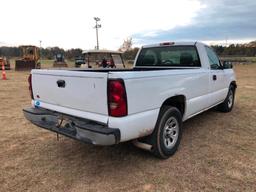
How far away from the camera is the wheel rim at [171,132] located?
12.6ft

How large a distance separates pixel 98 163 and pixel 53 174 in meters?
0.68

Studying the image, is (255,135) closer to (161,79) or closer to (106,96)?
(161,79)

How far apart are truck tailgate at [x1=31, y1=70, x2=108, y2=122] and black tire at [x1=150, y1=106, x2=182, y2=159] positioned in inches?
38.5

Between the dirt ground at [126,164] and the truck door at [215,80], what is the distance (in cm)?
75

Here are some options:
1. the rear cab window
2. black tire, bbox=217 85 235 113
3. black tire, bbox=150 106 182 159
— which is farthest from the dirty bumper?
black tire, bbox=217 85 235 113

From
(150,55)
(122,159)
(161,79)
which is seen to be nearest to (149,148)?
(122,159)

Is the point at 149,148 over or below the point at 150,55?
below

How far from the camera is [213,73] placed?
208 inches

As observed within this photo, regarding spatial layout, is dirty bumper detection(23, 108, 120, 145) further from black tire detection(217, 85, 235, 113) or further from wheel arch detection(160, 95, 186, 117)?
black tire detection(217, 85, 235, 113)

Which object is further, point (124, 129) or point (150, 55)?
point (150, 55)

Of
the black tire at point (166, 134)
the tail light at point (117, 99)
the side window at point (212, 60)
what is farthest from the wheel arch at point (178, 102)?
the side window at point (212, 60)

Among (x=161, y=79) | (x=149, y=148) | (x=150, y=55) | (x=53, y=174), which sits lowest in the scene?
(x=53, y=174)

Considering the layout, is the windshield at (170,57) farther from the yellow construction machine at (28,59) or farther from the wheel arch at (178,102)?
the yellow construction machine at (28,59)

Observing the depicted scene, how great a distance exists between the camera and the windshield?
17.0 feet
